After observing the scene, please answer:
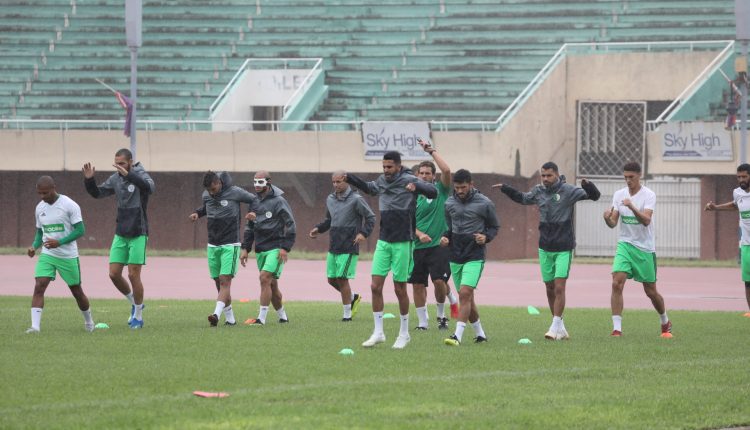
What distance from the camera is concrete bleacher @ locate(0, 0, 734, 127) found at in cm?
4259

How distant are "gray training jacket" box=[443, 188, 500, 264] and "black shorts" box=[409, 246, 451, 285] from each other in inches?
62.8

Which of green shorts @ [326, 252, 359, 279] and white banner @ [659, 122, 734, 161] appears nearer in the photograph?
green shorts @ [326, 252, 359, 279]

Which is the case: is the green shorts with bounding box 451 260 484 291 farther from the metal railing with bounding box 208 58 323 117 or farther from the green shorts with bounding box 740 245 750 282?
the metal railing with bounding box 208 58 323 117

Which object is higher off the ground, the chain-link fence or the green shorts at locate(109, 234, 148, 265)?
the chain-link fence

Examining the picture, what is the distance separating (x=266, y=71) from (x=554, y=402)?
33148mm

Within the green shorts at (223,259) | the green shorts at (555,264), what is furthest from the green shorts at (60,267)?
the green shorts at (555,264)

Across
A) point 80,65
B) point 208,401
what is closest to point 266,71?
point 80,65

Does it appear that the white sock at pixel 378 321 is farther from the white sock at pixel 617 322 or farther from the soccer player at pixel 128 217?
the soccer player at pixel 128 217

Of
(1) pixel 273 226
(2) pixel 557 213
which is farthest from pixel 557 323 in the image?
(1) pixel 273 226

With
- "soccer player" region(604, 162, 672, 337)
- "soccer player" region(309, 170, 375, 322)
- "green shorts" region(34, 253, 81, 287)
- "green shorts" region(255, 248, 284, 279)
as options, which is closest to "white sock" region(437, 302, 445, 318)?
"soccer player" region(309, 170, 375, 322)

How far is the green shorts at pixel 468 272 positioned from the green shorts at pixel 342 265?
3.08 meters

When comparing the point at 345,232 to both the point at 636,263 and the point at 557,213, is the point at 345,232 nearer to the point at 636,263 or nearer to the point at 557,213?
the point at 557,213

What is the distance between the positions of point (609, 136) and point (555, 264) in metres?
24.8

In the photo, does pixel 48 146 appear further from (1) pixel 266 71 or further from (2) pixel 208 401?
(2) pixel 208 401
